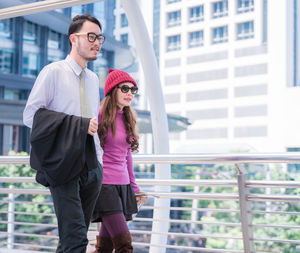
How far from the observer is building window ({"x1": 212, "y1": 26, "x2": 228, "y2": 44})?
6097 centimetres

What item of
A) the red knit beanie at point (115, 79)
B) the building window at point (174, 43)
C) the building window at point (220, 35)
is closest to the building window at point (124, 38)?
the building window at point (174, 43)

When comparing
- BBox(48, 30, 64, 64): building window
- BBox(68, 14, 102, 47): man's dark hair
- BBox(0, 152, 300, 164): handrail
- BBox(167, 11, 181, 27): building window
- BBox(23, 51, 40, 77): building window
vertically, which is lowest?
BBox(0, 152, 300, 164): handrail

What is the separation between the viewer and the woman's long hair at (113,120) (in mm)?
2078

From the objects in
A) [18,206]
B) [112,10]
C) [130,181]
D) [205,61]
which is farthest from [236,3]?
[130,181]

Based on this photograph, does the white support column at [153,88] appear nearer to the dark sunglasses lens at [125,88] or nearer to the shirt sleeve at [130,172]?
the shirt sleeve at [130,172]

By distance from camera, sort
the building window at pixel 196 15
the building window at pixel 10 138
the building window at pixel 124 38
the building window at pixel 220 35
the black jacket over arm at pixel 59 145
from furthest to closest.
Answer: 1. the building window at pixel 196 15
2. the building window at pixel 220 35
3. the building window at pixel 124 38
4. the building window at pixel 10 138
5. the black jacket over arm at pixel 59 145

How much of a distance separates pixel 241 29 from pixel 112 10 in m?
16.9

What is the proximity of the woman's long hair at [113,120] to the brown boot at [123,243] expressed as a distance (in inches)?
15.8

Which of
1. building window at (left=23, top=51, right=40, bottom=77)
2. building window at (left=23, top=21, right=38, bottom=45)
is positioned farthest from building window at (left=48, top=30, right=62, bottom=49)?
building window at (left=23, top=51, right=40, bottom=77)

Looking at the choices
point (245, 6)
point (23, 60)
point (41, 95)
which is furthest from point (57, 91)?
point (245, 6)

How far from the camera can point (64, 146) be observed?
1.65 meters

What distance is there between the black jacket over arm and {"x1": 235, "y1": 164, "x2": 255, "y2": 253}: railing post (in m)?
0.93

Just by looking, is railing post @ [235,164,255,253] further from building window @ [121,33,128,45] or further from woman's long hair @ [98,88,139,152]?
building window @ [121,33,128,45]

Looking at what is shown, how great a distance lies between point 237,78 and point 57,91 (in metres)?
58.9
